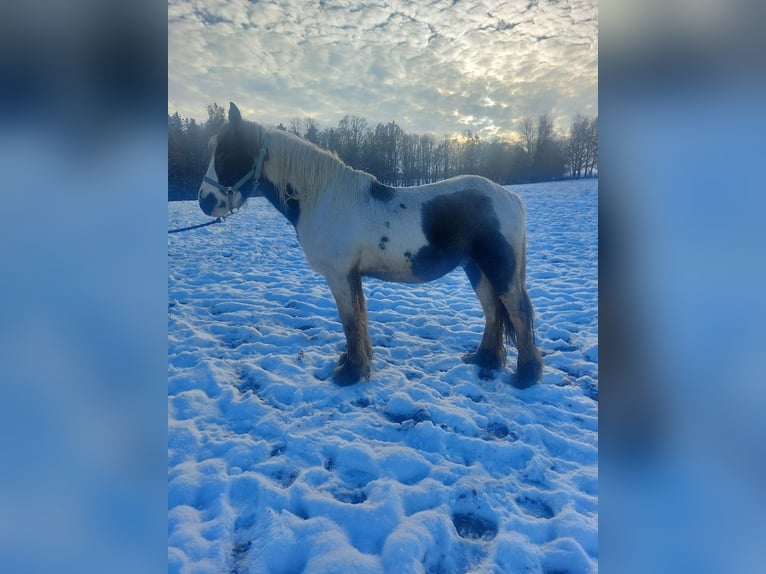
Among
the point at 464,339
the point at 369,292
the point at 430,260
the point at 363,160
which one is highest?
the point at 363,160

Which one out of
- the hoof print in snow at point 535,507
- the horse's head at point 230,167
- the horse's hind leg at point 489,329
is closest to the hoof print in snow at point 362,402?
the horse's hind leg at point 489,329

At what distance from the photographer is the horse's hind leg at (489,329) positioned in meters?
2.93

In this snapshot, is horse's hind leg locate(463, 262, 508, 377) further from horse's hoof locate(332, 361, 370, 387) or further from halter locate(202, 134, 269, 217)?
halter locate(202, 134, 269, 217)

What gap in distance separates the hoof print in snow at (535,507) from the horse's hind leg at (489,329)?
124 centimetres

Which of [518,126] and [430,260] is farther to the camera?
[430,260]

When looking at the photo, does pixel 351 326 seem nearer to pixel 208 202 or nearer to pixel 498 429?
pixel 498 429

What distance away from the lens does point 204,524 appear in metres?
1.53

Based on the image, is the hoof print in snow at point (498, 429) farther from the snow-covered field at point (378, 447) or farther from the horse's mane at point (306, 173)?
the horse's mane at point (306, 173)

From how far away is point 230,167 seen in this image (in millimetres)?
2672
